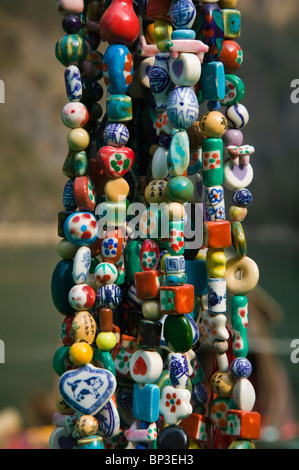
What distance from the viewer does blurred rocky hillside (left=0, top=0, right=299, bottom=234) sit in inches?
61.7

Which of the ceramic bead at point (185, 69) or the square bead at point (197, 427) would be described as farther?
A: the square bead at point (197, 427)

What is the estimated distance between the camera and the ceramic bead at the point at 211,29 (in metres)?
0.86

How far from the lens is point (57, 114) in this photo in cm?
164

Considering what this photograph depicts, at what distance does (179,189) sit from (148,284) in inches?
4.3

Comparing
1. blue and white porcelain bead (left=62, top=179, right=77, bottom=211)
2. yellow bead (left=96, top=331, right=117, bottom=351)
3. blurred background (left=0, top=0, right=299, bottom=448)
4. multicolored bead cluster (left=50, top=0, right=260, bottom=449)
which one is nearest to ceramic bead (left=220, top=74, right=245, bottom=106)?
multicolored bead cluster (left=50, top=0, right=260, bottom=449)

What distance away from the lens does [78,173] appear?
0.89 m

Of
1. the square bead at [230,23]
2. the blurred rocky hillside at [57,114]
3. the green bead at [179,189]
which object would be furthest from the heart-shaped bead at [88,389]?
the blurred rocky hillside at [57,114]

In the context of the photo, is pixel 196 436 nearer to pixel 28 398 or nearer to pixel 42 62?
pixel 28 398

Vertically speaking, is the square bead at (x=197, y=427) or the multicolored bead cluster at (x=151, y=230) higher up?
the multicolored bead cluster at (x=151, y=230)

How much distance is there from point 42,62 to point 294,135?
1.88 feet

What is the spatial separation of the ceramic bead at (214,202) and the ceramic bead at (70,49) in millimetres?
219

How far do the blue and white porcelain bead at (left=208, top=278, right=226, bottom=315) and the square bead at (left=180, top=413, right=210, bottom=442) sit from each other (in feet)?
0.49

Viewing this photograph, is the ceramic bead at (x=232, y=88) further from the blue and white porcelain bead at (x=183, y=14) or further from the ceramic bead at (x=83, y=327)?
the ceramic bead at (x=83, y=327)

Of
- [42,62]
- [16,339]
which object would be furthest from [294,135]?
[16,339]
